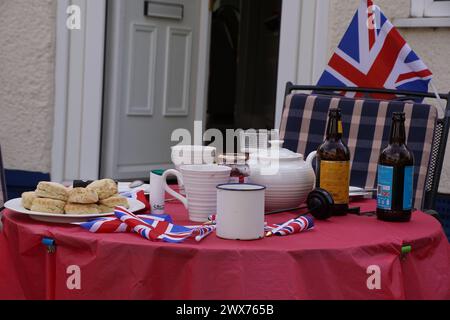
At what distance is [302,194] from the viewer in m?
2.33

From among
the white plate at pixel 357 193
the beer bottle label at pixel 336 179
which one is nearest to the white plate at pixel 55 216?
the beer bottle label at pixel 336 179

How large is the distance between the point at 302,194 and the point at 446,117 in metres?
1.12

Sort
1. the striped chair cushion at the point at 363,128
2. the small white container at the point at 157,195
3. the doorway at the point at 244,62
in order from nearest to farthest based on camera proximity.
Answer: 1. the small white container at the point at 157,195
2. the striped chair cushion at the point at 363,128
3. the doorway at the point at 244,62

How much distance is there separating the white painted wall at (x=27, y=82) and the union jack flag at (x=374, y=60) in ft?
7.98

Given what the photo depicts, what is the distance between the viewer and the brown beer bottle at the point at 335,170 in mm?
2281

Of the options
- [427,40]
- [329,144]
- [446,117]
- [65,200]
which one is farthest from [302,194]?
[427,40]

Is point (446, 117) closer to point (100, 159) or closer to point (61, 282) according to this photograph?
point (61, 282)

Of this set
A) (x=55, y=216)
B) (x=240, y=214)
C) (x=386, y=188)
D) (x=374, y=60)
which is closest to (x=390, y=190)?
(x=386, y=188)

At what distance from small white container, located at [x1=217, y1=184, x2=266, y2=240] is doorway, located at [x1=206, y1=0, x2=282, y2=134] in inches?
358

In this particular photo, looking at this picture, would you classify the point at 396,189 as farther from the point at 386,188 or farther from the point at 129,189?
the point at 129,189

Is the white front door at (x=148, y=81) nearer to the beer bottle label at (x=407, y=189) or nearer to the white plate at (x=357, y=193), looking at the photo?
the white plate at (x=357, y=193)

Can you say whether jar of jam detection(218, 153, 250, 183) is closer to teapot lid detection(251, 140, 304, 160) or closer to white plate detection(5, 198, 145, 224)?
teapot lid detection(251, 140, 304, 160)

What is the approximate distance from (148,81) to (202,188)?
157 inches

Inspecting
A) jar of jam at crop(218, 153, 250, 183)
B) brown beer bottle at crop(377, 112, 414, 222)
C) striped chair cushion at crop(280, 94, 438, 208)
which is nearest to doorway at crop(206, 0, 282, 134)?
striped chair cushion at crop(280, 94, 438, 208)
